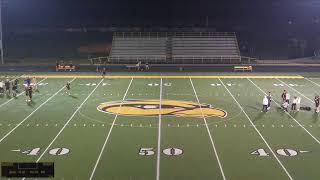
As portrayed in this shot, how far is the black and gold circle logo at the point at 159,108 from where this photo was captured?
21859 millimetres

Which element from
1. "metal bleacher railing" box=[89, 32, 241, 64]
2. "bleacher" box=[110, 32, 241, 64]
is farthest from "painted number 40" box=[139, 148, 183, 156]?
"bleacher" box=[110, 32, 241, 64]

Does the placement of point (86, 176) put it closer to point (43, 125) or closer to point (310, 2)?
point (43, 125)

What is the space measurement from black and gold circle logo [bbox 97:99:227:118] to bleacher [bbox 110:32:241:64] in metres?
18.1

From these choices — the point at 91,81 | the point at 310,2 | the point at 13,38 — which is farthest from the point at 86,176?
the point at 310,2

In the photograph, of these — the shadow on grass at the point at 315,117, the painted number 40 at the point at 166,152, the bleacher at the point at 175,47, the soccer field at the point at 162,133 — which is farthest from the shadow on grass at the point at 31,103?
the bleacher at the point at 175,47

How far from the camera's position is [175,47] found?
1769 inches

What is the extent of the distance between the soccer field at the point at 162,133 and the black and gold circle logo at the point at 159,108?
44mm

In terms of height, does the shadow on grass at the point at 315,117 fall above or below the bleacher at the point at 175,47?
below

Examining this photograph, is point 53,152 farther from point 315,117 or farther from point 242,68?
point 242,68

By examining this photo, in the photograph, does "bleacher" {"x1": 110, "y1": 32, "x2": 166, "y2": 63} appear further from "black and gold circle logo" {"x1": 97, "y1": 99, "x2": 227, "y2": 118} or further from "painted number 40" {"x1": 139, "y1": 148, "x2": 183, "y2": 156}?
"painted number 40" {"x1": 139, "y1": 148, "x2": 183, "y2": 156}

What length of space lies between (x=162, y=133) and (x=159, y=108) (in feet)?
14.7

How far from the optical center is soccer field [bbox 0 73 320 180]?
14.7m

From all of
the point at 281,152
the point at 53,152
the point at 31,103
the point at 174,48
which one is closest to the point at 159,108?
the point at 31,103

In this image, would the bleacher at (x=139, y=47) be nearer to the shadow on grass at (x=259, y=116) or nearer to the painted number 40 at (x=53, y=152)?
the shadow on grass at (x=259, y=116)
